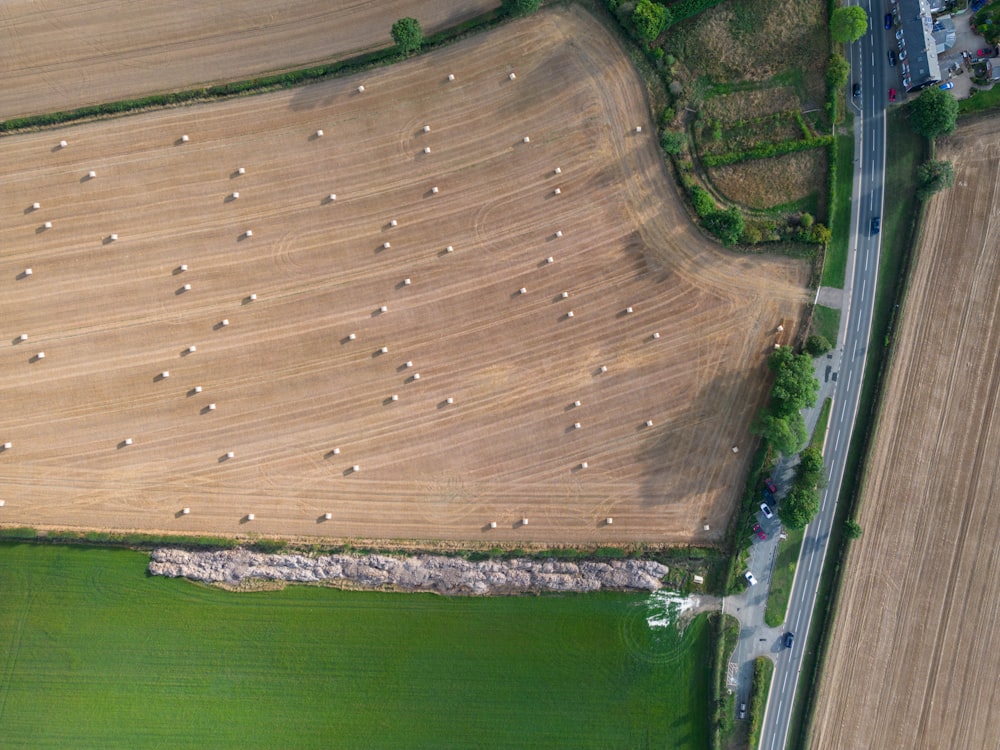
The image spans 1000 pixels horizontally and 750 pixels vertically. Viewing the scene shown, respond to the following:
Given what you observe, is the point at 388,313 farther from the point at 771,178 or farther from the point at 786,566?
the point at 786,566

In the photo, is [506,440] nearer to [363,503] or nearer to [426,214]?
[363,503]

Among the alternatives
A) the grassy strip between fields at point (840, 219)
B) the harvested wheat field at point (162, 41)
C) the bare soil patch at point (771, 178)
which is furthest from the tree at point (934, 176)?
the harvested wheat field at point (162, 41)

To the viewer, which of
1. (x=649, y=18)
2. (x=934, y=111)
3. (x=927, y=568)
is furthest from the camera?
(x=927, y=568)

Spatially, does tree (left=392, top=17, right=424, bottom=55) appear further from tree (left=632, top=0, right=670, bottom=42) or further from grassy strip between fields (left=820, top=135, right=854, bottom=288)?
grassy strip between fields (left=820, top=135, right=854, bottom=288)

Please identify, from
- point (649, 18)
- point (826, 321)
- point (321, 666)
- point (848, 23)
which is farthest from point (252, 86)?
point (826, 321)

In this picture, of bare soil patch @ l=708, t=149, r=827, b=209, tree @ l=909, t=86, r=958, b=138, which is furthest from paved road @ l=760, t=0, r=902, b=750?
bare soil patch @ l=708, t=149, r=827, b=209

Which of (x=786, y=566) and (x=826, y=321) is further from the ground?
(x=826, y=321)

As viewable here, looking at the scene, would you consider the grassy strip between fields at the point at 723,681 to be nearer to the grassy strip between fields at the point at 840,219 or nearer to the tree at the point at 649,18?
the grassy strip between fields at the point at 840,219
